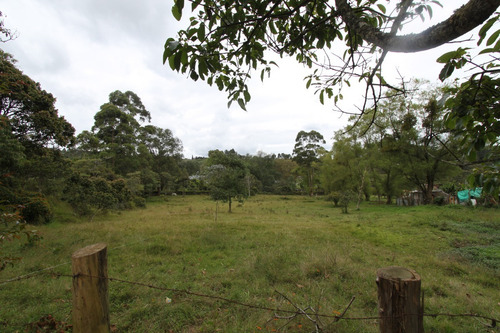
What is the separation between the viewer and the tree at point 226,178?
18344mm

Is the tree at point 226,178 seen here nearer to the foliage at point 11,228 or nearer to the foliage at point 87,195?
the foliage at point 87,195

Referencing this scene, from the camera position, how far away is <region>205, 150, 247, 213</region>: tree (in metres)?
18.3

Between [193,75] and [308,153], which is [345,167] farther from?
[193,75]

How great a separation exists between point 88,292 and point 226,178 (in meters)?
17.1

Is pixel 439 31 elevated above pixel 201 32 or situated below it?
below

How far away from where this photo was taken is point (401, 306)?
126cm

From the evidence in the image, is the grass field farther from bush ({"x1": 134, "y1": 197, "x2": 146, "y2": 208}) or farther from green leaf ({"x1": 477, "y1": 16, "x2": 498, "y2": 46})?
bush ({"x1": 134, "y1": 197, "x2": 146, "y2": 208})

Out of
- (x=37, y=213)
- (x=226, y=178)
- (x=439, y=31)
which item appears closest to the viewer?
(x=439, y=31)

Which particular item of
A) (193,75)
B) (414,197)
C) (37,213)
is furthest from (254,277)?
(414,197)

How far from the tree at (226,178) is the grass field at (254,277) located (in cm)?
1001

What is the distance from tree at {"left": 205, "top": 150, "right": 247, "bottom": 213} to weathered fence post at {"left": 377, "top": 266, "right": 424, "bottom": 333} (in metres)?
17.0

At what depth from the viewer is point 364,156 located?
25219mm

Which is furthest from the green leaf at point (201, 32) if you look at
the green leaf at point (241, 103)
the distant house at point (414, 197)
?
the distant house at point (414, 197)

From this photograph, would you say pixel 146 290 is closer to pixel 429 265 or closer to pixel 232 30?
pixel 232 30
